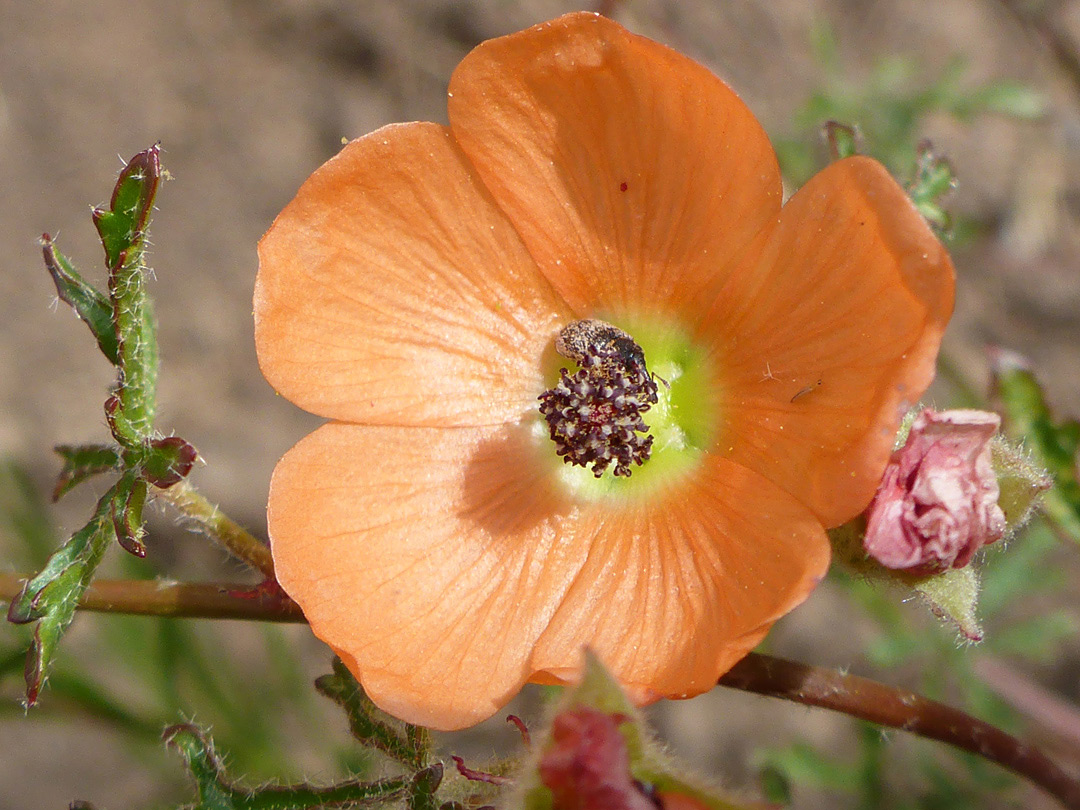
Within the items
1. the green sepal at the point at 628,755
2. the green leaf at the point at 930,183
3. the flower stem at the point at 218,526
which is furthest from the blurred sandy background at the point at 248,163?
the green sepal at the point at 628,755

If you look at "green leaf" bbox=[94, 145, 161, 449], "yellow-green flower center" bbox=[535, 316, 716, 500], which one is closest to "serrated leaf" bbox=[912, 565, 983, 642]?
"yellow-green flower center" bbox=[535, 316, 716, 500]

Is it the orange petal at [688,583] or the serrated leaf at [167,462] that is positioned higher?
the serrated leaf at [167,462]

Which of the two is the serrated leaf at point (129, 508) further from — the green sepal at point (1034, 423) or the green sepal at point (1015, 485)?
the green sepal at point (1034, 423)

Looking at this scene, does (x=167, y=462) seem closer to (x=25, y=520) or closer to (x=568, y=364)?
(x=568, y=364)

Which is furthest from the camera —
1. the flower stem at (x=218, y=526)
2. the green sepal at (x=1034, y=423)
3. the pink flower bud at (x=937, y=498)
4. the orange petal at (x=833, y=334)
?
the green sepal at (x=1034, y=423)

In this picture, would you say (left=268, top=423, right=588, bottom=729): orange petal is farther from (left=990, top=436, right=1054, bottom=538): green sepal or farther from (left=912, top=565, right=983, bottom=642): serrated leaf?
(left=990, top=436, right=1054, bottom=538): green sepal

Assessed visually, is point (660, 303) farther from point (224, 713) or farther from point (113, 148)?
point (113, 148)

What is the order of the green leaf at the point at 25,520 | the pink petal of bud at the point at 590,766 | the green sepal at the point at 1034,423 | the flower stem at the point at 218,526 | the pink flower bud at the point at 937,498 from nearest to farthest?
the pink petal of bud at the point at 590,766 → the pink flower bud at the point at 937,498 → the flower stem at the point at 218,526 → the green sepal at the point at 1034,423 → the green leaf at the point at 25,520
